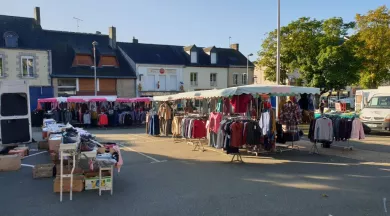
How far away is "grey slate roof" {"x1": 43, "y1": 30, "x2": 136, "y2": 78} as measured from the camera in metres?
29.2

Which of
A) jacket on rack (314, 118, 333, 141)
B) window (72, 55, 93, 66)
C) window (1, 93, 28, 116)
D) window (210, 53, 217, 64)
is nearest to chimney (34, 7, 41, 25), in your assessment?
window (72, 55, 93, 66)

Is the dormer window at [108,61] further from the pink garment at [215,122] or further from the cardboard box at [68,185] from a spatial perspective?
the cardboard box at [68,185]

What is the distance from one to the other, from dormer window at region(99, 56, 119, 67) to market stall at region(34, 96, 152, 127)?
8927mm

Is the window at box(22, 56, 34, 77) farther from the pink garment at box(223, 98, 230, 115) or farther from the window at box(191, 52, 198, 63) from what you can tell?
the pink garment at box(223, 98, 230, 115)

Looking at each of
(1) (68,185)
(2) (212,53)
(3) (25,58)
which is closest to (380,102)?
(1) (68,185)

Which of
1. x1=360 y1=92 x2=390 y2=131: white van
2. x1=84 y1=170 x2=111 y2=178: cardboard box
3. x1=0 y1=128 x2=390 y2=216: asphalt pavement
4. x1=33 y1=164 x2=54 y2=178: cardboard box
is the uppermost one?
x1=360 y1=92 x2=390 y2=131: white van

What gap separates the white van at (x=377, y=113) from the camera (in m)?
14.4

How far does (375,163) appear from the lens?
8.45m

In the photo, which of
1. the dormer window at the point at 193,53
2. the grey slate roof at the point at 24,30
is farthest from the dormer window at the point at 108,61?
the dormer window at the point at 193,53

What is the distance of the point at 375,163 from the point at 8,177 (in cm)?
910

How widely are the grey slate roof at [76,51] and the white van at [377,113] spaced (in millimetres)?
21755

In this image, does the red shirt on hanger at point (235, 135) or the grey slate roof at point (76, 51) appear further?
the grey slate roof at point (76, 51)

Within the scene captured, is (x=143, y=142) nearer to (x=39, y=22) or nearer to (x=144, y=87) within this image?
(x=144, y=87)

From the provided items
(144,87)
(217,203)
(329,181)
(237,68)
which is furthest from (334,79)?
(217,203)
